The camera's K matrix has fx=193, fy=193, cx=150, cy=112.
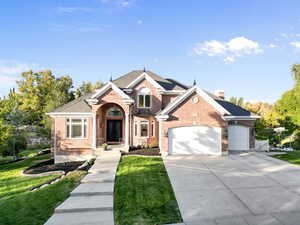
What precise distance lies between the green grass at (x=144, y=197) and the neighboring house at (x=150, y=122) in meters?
4.85

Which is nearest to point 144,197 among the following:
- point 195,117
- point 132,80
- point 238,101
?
point 195,117

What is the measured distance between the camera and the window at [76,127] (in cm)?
1709

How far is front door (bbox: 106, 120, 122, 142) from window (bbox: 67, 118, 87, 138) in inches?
121

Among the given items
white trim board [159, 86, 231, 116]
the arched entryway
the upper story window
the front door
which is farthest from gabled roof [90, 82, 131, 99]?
the front door

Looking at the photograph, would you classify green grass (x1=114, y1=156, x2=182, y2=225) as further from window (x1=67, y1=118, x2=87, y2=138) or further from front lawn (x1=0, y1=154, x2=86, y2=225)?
window (x1=67, y1=118, x2=87, y2=138)

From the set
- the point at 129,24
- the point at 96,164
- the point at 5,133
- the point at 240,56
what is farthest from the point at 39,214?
the point at 240,56

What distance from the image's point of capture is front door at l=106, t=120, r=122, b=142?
19844 millimetres

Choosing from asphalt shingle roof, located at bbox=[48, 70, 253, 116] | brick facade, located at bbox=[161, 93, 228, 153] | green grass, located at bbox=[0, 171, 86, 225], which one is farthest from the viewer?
asphalt shingle roof, located at bbox=[48, 70, 253, 116]

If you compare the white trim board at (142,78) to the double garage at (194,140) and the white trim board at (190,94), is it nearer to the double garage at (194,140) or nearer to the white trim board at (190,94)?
the white trim board at (190,94)

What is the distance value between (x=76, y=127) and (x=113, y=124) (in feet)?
12.7

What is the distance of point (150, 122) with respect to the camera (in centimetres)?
1870

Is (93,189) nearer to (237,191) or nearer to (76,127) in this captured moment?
(237,191)

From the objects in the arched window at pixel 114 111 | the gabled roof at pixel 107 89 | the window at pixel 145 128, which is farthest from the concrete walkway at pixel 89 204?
the arched window at pixel 114 111

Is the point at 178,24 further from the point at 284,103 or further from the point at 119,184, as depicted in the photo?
the point at 284,103
